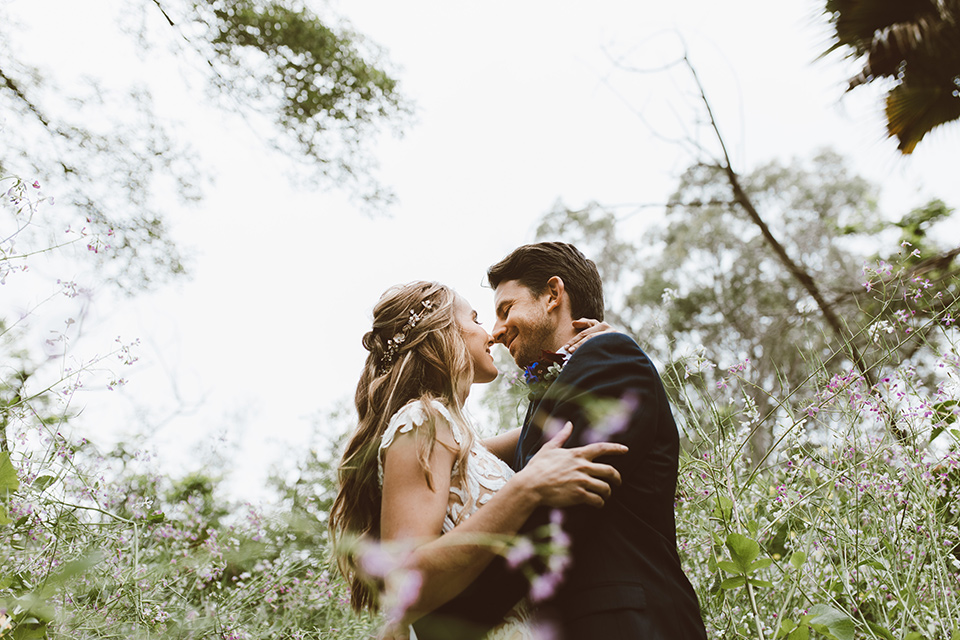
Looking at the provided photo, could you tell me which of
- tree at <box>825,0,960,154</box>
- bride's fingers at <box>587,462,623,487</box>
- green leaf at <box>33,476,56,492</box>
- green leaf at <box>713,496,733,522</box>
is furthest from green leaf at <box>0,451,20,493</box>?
tree at <box>825,0,960,154</box>

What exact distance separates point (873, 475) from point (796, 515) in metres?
0.26

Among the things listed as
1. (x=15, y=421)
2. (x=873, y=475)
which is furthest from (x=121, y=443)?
(x=873, y=475)

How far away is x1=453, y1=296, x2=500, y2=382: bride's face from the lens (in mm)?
2045

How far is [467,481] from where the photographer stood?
171 cm

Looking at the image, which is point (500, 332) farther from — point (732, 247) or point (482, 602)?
point (732, 247)

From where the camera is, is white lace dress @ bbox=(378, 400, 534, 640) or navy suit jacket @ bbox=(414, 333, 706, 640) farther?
white lace dress @ bbox=(378, 400, 534, 640)

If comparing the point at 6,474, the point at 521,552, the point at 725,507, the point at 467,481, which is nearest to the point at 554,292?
the point at 467,481

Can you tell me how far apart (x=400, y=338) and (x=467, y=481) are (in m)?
0.54

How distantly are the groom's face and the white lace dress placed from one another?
493 mm

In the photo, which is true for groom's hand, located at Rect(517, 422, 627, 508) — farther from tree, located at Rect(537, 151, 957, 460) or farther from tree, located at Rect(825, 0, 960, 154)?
tree, located at Rect(537, 151, 957, 460)

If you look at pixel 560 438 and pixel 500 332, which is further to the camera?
pixel 500 332

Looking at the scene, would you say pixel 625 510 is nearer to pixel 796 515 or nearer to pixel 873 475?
pixel 796 515

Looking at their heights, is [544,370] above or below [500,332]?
below

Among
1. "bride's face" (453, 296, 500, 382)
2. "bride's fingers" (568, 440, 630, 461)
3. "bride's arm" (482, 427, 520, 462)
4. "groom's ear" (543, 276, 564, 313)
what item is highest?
"groom's ear" (543, 276, 564, 313)
